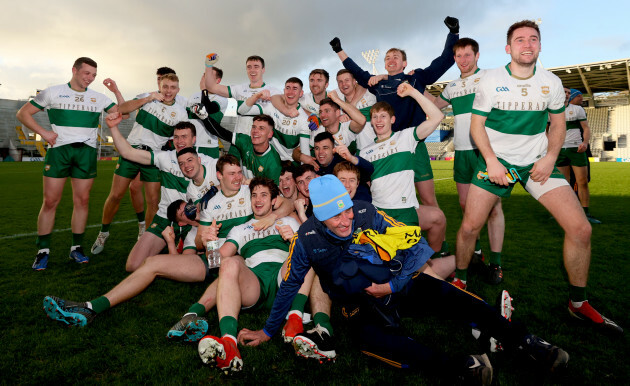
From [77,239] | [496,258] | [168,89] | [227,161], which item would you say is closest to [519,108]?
[496,258]

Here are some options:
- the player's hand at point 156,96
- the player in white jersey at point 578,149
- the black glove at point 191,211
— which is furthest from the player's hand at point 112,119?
the player in white jersey at point 578,149

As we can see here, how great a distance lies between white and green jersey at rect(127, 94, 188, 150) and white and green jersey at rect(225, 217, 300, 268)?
3.16m

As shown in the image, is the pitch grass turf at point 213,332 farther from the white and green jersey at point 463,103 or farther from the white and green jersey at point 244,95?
the white and green jersey at point 244,95

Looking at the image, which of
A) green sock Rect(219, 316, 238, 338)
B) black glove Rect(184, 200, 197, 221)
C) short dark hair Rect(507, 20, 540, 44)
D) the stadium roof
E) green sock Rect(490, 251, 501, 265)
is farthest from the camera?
the stadium roof

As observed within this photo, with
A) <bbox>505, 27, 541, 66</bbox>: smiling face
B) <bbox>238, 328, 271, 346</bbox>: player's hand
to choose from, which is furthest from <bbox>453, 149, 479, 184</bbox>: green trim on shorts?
<bbox>238, 328, 271, 346</bbox>: player's hand

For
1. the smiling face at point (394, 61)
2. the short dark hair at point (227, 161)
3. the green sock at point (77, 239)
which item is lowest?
the green sock at point (77, 239)

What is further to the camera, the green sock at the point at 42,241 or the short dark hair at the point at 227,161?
the green sock at the point at 42,241

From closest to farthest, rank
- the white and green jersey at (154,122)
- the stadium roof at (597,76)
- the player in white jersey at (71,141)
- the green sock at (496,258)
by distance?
the green sock at (496,258) → the player in white jersey at (71,141) → the white and green jersey at (154,122) → the stadium roof at (597,76)

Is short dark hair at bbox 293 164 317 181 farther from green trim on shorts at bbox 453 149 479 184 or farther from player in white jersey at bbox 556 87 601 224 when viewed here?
player in white jersey at bbox 556 87 601 224

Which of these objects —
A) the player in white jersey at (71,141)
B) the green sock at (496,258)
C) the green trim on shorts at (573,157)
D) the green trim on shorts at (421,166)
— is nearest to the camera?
the green sock at (496,258)

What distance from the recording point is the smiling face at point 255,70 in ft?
20.2

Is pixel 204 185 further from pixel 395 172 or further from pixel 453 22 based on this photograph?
pixel 453 22

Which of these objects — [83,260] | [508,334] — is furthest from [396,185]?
[83,260]

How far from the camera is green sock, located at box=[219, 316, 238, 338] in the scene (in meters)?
2.61
